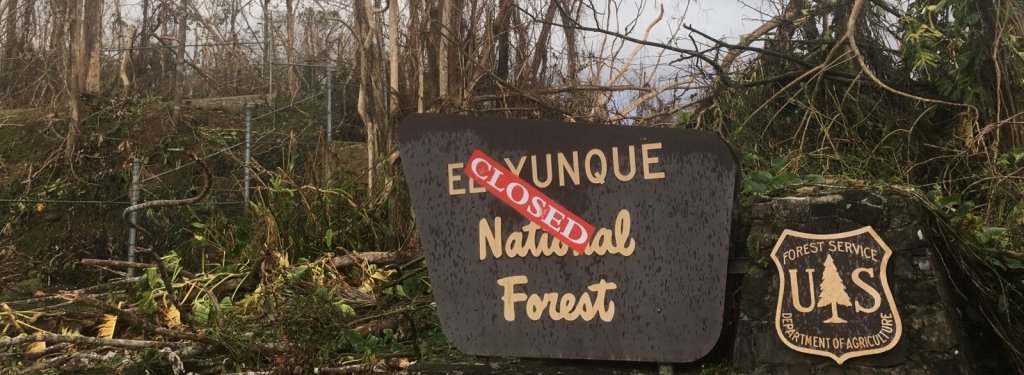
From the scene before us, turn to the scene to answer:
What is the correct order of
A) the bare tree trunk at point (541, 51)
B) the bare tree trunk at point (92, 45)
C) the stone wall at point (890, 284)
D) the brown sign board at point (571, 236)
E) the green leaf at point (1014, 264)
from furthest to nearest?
the bare tree trunk at point (92, 45) < the bare tree trunk at point (541, 51) < the green leaf at point (1014, 264) < the brown sign board at point (571, 236) < the stone wall at point (890, 284)

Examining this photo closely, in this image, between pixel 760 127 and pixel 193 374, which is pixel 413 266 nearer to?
pixel 193 374

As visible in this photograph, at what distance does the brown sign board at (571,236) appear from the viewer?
3715 millimetres

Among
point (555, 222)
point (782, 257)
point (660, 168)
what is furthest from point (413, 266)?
point (782, 257)

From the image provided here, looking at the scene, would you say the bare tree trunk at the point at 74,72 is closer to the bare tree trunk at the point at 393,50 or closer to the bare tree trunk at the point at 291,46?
the bare tree trunk at the point at 291,46

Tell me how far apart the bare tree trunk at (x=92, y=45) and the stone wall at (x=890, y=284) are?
9.83m

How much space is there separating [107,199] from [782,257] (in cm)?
878

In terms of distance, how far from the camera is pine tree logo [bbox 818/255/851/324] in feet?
11.2

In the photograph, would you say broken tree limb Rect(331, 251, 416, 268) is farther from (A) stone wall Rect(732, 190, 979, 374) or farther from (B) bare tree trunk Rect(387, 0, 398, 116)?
(A) stone wall Rect(732, 190, 979, 374)

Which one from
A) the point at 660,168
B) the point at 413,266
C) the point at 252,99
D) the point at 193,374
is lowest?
the point at 193,374

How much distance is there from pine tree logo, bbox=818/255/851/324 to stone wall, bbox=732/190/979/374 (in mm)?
158

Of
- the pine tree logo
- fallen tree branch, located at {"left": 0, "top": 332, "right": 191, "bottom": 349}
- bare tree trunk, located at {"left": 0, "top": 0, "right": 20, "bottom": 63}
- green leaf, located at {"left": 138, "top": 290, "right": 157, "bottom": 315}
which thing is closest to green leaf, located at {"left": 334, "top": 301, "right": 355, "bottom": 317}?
fallen tree branch, located at {"left": 0, "top": 332, "right": 191, "bottom": 349}

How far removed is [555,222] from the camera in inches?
157

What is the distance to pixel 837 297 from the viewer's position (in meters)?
3.42

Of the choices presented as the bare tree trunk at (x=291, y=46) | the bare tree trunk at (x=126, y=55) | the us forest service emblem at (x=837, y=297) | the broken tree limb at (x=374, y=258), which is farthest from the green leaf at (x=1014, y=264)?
the bare tree trunk at (x=126, y=55)
